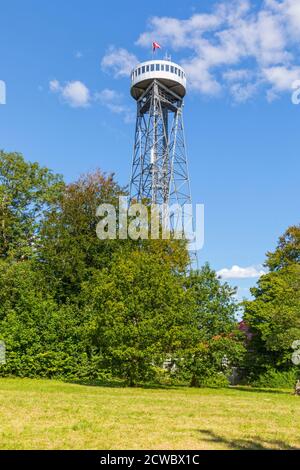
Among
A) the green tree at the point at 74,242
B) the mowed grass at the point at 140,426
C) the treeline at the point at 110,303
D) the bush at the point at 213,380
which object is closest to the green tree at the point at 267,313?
the treeline at the point at 110,303

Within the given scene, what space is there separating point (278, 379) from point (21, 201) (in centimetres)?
2405

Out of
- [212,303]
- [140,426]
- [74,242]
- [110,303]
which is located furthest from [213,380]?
[140,426]

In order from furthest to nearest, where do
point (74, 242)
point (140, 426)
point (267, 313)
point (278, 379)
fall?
point (74, 242), point (278, 379), point (267, 313), point (140, 426)

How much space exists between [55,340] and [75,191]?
1269cm

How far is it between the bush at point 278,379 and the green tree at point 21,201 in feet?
63.7

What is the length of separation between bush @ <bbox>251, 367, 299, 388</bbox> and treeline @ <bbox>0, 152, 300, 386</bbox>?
31cm

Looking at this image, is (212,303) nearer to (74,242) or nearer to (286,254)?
(74,242)

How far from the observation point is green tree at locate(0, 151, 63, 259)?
3884cm

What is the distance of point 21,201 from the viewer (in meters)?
40.7

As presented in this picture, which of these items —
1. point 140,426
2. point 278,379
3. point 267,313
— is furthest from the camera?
point 278,379

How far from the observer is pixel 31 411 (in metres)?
12.2

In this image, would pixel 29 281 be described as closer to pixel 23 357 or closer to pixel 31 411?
pixel 23 357

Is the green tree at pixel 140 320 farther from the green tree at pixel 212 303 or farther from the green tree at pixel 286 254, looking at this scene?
the green tree at pixel 286 254

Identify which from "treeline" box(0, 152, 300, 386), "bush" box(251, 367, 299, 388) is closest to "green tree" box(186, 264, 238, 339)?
"treeline" box(0, 152, 300, 386)
